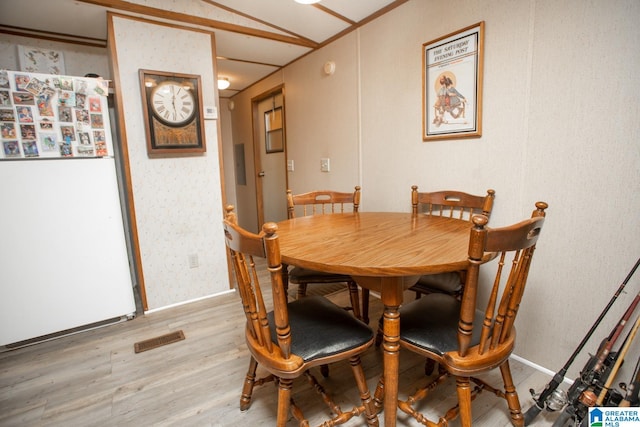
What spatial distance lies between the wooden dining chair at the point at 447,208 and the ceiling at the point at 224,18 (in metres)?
1.39

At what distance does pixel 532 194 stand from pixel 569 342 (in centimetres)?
77

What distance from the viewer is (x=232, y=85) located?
14.2 ft

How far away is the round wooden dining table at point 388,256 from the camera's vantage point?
1.06 meters

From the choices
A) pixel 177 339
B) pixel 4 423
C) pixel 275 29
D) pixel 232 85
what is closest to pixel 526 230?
pixel 177 339

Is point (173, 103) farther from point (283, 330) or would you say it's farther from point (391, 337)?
point (391, 337)

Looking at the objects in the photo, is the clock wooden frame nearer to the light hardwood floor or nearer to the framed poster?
the light hardwood floor

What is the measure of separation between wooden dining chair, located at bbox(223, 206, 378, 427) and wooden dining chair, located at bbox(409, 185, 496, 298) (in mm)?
653

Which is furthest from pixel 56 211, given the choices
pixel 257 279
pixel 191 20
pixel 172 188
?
pixel 257 279

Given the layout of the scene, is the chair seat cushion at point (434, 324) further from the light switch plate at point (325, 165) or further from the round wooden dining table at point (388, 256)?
the light switch plate at point (325, 165)

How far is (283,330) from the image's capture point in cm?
104

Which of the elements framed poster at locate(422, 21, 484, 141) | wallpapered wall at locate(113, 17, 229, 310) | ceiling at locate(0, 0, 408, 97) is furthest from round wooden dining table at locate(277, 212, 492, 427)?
ceiling at locate(0, 0, 408, 97)

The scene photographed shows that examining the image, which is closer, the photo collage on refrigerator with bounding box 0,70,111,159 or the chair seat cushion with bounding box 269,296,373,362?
the chair seat cushion with bounding box 269,296,373,362

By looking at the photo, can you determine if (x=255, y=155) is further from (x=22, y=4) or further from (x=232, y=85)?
(x=22, y=4)

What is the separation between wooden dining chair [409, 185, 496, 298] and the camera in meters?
1.74
